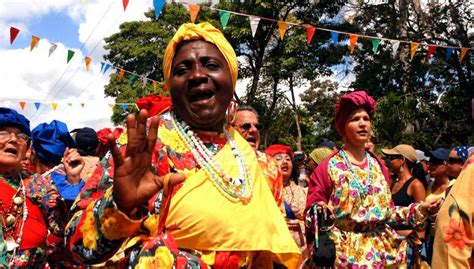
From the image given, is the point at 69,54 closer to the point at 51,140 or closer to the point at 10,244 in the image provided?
the point at 51,140

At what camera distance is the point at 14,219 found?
2922 mm

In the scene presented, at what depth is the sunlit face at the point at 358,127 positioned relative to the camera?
3.97 m

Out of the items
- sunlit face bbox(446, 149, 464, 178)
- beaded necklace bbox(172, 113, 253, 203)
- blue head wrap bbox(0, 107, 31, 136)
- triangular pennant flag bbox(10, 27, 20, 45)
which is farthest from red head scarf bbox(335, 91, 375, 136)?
triangular pennant flag bbox(10, 27, 20, 45)

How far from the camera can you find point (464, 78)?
58.8ft

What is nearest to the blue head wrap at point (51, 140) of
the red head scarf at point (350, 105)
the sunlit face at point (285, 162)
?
the red head scarf at point (350, 105)

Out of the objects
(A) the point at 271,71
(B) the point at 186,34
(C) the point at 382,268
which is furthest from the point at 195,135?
(A) the point at 271,71

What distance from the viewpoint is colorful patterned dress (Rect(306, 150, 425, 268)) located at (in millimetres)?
3711

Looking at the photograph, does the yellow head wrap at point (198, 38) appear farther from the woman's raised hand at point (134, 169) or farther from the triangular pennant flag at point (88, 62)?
the triangular pennant flag at point (88, 62)

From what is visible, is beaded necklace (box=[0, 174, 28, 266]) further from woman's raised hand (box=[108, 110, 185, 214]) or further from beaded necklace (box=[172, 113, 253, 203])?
woman's raised hand (box=[108, 110, 185, 214])

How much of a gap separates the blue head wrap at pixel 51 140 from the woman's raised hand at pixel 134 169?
2.83 meters

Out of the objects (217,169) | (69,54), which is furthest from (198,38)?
(69,54)

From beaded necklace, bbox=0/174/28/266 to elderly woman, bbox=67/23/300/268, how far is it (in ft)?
4.18

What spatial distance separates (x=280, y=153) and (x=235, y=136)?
141 inches

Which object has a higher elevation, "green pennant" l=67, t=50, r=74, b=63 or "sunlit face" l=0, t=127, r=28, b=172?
"green pennant" l=67, t=50, r=74, b=63
